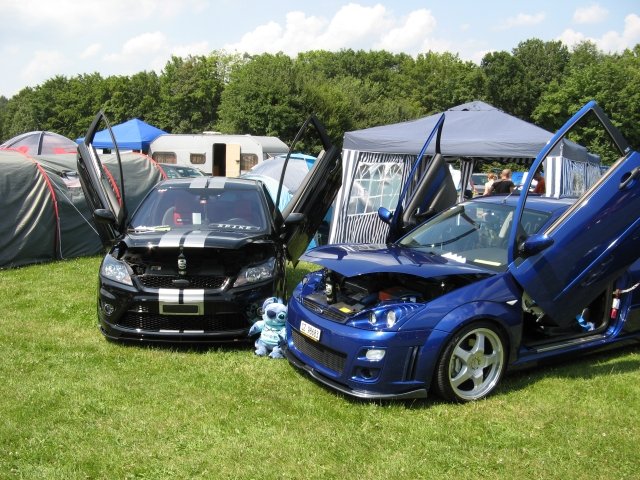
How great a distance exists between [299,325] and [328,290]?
0.37 m

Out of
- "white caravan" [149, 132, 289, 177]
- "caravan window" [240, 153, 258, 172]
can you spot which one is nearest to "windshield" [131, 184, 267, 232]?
"white caravan" [149, 132, 289, 177]

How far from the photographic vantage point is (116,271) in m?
5.65

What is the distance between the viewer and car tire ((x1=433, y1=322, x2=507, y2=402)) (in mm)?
4297

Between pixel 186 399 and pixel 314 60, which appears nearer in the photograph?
pixel 186 399

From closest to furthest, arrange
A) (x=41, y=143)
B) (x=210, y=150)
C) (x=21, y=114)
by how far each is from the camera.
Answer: (x=41, y=143) → (x=210, y=150) → (x=21, y=114)

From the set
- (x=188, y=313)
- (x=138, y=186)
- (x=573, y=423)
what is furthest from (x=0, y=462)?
(x=138, y=186)

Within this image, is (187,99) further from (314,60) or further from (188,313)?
(188,313)

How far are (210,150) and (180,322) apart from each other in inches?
905

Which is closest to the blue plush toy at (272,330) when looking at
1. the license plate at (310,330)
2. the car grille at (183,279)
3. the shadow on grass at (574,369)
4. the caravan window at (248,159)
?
the car grille at (183,279)

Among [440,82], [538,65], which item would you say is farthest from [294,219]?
[440,82]

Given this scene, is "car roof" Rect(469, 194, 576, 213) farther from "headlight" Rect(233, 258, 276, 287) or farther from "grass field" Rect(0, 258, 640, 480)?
"headlight" Rect(233, 258, 276, 287)

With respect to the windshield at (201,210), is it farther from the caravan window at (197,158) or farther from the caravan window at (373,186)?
the caravan window at (197,158)

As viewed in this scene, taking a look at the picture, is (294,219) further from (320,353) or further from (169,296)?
(320,353)

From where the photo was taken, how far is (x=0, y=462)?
3426 mm
